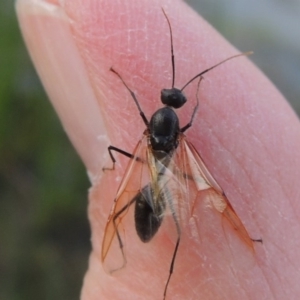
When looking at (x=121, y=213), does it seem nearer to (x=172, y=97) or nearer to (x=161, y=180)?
(x=161, y=180)

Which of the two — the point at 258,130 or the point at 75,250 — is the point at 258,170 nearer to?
the point at 258,130

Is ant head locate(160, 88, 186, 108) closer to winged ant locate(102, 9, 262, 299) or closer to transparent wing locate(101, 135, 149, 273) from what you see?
winged ant locate(102, 9, 262, 299)

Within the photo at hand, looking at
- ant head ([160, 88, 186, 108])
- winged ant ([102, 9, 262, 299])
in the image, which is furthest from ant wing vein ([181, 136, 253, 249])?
ant head ([160, 88, 186, 108])

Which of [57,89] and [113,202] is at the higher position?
[57,89]

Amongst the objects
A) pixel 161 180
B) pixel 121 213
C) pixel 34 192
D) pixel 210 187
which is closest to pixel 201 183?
pixel 210 187

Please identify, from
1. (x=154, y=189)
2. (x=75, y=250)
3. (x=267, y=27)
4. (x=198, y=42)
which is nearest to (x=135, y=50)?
(x=198, y=42)

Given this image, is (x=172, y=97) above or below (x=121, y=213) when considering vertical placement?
above

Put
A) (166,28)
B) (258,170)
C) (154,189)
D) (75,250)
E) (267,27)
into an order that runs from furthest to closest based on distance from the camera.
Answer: (267,27)
(75,250)
(166,28)
(258,170)
(154,189)

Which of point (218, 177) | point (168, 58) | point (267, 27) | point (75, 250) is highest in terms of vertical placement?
point (168, 58)
